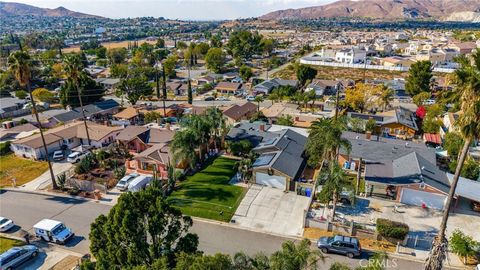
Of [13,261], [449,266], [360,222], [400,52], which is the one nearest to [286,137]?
[360,222]

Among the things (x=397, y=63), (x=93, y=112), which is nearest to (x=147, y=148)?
(x=93, y=112)

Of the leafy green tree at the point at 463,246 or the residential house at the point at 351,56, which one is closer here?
the leafy green tree at the point at 463,246

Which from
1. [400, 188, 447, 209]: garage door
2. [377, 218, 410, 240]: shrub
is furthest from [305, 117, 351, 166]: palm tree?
[400, 188, 447, 209]: garage door

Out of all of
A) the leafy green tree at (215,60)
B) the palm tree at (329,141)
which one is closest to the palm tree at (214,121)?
the palm tree at (329,141)

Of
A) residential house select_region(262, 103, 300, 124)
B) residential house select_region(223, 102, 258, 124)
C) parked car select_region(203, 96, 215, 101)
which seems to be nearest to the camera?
residential house select_region(223, 102, 258, 124)

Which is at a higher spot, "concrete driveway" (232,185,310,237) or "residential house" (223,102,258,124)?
"residential house" (223,102,258,124)

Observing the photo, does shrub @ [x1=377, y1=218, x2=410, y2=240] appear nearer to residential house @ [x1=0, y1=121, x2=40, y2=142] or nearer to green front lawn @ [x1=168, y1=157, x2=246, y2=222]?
green front lawn @ [x1=168, y1=157, x2=246, y2=222]

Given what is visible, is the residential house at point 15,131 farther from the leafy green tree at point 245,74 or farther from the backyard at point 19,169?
the leafy green tree at point 245,74
